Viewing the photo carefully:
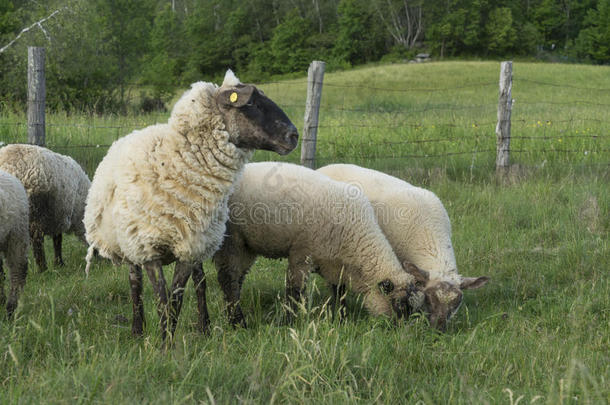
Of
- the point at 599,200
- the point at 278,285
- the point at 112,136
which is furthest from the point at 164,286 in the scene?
the point at 112,136

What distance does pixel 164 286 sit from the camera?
3961 millimetres

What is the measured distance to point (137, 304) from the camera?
4.22 metres

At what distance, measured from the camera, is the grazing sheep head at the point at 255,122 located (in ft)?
12.8

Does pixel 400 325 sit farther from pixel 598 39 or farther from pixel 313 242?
pixel 598 39

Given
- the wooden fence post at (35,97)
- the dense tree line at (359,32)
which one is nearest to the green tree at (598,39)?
the dense tree line at (359,32)

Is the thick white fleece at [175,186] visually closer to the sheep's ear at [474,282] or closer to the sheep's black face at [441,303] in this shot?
the sheep's black face at [441,303]

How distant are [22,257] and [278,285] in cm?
223

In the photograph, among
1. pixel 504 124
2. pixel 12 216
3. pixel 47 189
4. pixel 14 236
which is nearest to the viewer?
pixel 12 216

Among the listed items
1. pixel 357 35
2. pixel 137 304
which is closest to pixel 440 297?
pixel 137 304

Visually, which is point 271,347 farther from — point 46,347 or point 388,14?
point 388,14

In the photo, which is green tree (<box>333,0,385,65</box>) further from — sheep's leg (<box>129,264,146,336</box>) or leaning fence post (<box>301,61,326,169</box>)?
sheep's leg (<box>129,264,146,336</box>)

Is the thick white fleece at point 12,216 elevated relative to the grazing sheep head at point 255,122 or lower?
lower

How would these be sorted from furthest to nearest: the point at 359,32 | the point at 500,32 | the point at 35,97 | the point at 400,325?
the point at 359,32 < the point at 500,32 < the point at 35,97 < the point at 400,325

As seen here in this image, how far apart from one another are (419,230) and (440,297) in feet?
2.76
